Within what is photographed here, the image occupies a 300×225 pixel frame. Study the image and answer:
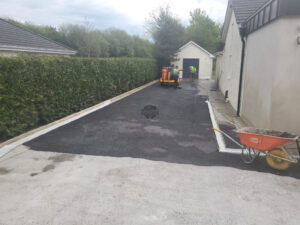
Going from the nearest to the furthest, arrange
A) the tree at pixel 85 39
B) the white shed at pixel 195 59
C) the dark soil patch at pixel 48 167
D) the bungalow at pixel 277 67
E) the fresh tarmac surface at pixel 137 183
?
the fresh tarmac surface at pixel 137 183 < the dark soil patch at pixel 48 167 < the bungalow at pixel 277 67 < the tree at pixel 85 39 < the white shed at pixel 195 59

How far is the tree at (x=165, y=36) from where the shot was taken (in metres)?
29.2

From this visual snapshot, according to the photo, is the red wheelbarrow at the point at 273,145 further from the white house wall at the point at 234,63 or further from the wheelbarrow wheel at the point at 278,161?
the white house wall at the point at 234,63

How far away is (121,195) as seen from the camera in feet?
13.9

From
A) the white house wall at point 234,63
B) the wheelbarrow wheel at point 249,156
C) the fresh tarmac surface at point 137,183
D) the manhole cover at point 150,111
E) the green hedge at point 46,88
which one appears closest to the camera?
the fresh tarmac surface at point 137,183

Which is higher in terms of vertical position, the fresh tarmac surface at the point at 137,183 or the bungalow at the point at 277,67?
the bungalow at the point at 277,67

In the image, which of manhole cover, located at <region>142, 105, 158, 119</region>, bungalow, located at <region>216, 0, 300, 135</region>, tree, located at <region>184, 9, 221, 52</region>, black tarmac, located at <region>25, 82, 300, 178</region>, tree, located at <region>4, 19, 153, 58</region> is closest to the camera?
black tarmac, located at <region>25, 82, 300, 178</region>

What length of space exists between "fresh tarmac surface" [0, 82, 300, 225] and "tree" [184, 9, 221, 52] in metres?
47.0

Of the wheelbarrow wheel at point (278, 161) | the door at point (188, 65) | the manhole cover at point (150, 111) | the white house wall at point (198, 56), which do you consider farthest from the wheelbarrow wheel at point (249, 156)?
the white house wall at point (198, 56)

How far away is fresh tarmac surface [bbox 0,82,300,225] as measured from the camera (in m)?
3.68

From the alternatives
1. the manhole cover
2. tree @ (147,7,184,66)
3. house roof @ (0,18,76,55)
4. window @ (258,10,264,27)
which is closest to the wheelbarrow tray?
window @ (258,10,264,27)

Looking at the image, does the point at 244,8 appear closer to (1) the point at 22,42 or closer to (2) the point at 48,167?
(2) the point at 48,167

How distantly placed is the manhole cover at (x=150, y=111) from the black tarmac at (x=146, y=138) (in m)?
→ 0.04

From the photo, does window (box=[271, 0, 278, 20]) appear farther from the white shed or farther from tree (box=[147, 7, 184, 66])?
the white shed

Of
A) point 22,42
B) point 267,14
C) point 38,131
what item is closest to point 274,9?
point 267,14
